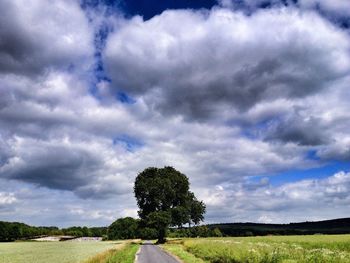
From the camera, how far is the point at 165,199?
298 ft

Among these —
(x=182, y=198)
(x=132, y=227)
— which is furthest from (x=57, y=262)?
(x=132, y=227)

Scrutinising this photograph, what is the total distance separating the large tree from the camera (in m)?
87.9

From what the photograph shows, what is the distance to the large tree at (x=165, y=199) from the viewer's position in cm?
8794

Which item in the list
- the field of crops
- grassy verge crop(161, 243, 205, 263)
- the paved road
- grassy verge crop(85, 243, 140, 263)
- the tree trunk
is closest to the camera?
the paved road

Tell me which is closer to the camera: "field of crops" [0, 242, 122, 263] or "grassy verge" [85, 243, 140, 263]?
"grassy verge" [85, 243, 140, 263]

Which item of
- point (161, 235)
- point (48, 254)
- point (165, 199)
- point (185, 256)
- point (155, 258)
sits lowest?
point (155, 258)

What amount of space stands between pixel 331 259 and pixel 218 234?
391 feet

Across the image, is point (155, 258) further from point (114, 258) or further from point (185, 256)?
point (114, 258)

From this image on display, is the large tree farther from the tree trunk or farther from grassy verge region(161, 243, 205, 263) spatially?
grassy verge region(161, 243, 205, 263)

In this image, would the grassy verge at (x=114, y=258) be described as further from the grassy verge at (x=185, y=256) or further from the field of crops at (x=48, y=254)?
the grassy verge at (x=185, y=256)

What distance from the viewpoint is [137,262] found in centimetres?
3556

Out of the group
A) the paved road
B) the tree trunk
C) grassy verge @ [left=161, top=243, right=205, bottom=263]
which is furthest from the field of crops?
grassy verge @ [left=161, top=243, right=205, bottom=263]

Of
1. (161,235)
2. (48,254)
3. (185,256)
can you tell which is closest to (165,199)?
(161,235)

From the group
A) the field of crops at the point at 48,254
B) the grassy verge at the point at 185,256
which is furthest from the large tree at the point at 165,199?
the grassy verge at the point at 185,256
